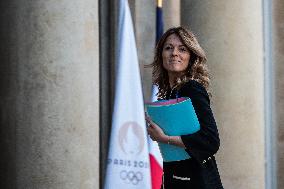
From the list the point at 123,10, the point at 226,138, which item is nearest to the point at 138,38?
the point at 226,138

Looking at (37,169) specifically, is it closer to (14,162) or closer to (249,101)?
(14,162)

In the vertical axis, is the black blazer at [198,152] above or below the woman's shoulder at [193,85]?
below

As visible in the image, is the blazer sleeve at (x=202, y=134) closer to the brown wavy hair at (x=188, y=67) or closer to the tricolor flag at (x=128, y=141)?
the brown wavy hair at (x=188, y=67)

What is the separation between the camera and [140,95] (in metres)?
4.06

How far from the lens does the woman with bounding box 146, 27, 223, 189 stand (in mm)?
3242

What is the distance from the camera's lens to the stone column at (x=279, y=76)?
7219mm

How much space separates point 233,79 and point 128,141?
7.80 feet

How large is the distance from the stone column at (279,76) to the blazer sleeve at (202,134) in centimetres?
411

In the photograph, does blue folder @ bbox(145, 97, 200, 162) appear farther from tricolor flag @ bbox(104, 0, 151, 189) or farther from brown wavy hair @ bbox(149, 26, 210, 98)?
tricolor flag @ bbox(104, 0, 151, 189)

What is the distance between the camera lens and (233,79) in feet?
19.9

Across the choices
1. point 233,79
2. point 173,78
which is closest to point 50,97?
point 173,78

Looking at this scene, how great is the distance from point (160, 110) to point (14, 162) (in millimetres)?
1272

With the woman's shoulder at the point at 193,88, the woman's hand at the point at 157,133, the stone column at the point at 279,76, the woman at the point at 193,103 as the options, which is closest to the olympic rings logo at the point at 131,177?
the woman at the point at 193,103

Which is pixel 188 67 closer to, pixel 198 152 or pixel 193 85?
pixel 193 85
